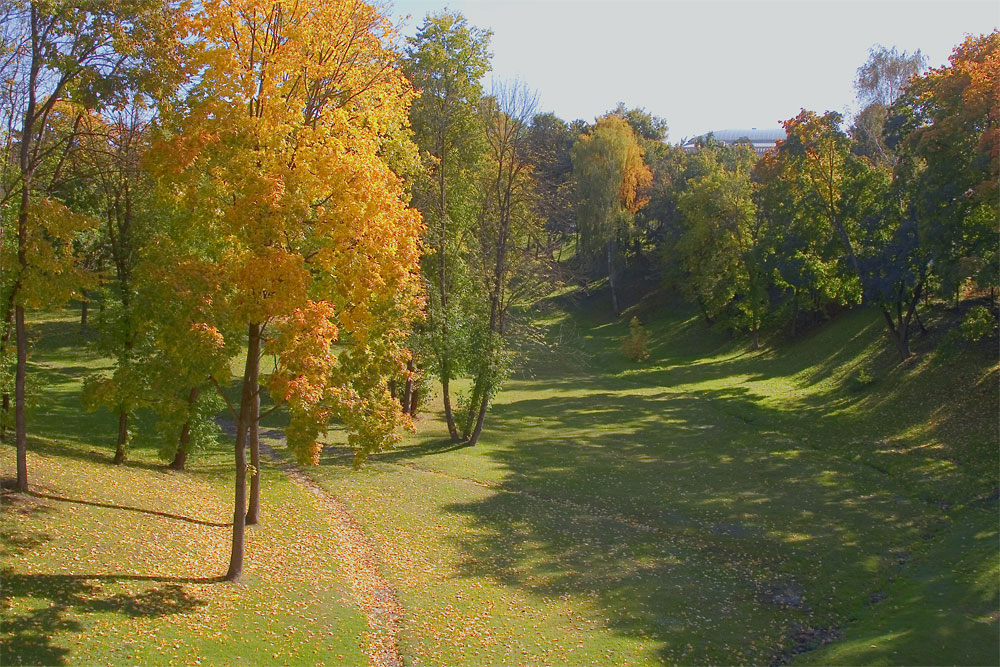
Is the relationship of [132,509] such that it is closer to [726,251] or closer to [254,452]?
[254,452]

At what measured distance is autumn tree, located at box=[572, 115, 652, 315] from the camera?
7125cm

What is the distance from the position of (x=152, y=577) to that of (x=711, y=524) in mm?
16190

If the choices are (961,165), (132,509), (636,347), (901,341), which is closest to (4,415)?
(132,509)

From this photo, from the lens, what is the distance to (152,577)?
565 inches

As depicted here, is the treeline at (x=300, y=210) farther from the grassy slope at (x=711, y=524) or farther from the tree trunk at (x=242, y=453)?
the grassy slope at (x=711, y=524)

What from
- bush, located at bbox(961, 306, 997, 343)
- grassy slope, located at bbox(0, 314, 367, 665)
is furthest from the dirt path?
bush, located at bbox(961, 306, 997, 343)

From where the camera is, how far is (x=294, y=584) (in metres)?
15.6

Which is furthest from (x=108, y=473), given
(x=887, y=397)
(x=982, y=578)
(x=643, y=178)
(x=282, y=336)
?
(x=643, y=178)

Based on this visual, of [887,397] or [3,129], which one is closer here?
[3,129]

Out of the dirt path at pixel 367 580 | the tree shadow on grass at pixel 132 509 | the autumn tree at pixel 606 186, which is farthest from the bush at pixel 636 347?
the tree shadow on grass at pixel 132 509

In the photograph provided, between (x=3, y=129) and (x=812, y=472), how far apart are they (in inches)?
1177

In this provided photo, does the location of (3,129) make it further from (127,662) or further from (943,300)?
(943,300)

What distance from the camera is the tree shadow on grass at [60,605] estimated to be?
1055 centimetres

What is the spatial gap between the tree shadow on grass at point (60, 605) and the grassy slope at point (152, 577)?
3 cm
